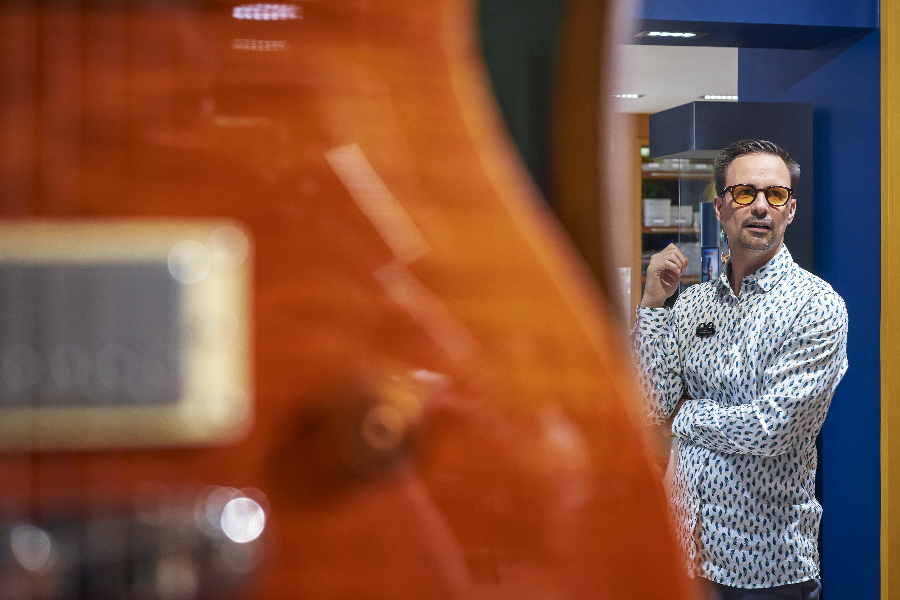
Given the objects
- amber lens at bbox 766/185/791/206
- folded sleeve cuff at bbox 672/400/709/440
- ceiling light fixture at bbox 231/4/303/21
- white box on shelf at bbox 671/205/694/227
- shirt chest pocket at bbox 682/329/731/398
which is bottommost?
A: folded sleeve cuff at bbox 672/400/709/440

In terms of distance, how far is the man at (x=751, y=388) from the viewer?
118cm

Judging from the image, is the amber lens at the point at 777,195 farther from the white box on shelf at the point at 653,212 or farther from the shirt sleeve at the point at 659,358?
the shirt sleeve at the point at 659,358

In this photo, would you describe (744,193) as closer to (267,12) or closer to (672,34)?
(672,34)

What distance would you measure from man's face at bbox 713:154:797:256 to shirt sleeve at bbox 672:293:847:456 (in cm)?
15

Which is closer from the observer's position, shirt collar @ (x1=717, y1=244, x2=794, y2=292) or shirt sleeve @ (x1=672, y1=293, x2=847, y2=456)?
shirt sleeve @ (x1=672, y1=293, x2=847, y2=456)

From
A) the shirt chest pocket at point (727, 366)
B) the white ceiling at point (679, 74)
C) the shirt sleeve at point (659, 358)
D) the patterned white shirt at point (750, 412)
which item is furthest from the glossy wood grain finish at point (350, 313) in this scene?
the white ceiling at point (679, 74)

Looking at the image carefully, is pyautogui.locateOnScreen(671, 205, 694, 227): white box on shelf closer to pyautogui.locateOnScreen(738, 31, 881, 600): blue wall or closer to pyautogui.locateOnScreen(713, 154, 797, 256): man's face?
pyautogui.locateOnScreen(738, 31, 881, 600): blue wall

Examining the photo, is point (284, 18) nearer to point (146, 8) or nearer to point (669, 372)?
point (146, 8)

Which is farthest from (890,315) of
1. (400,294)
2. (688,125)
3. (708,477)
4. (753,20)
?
(400,294)

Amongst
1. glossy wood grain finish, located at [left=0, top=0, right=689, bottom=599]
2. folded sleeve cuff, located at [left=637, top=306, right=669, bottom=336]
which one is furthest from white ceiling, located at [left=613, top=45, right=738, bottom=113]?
glossy wood grain finish, located at [left=0, top=0, right=689, bottom=599]

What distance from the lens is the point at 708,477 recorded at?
1.36 m

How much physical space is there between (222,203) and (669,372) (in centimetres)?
104

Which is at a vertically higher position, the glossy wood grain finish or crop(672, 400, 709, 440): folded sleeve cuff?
the glossy wood grain finish

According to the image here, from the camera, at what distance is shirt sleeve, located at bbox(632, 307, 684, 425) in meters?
0.93
